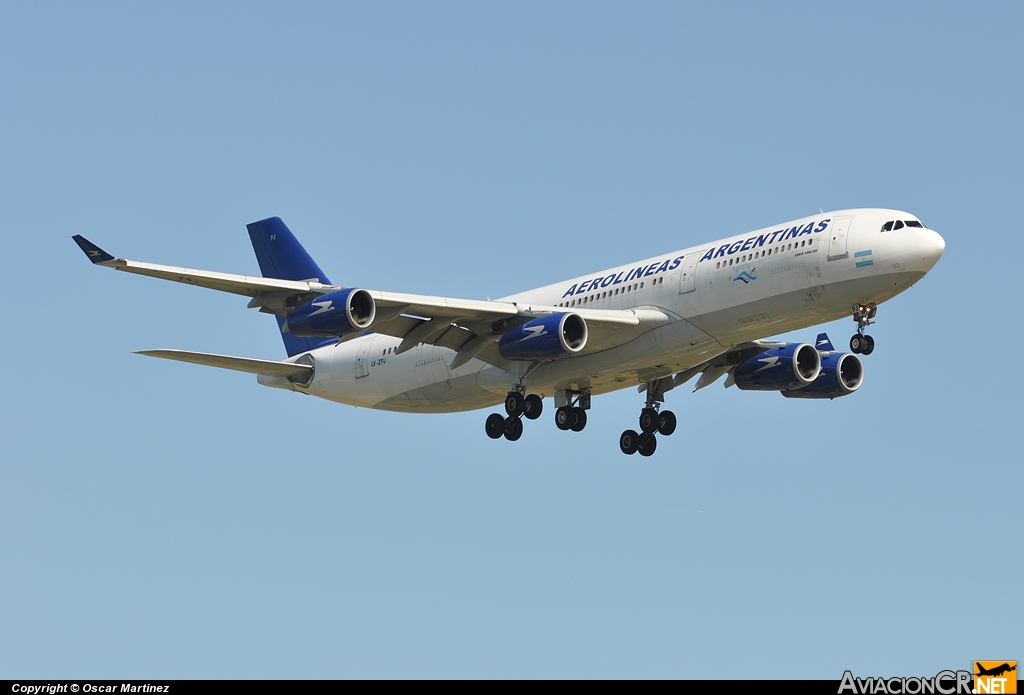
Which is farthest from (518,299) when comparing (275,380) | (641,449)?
(275,380)

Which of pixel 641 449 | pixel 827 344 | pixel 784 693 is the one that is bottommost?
pixel 784 693

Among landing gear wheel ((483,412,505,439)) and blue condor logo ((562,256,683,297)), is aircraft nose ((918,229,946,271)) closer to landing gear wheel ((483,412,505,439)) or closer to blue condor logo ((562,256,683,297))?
blue condor logo ((562,256,683,297))

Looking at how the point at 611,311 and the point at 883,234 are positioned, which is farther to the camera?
the point at 611,311

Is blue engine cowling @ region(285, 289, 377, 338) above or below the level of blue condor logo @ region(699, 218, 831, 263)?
below

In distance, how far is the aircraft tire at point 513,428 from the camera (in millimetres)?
46969

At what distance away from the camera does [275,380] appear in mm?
52969

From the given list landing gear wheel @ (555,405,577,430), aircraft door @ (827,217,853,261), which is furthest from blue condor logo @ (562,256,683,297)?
aircraft door @ (827,217,853,261)

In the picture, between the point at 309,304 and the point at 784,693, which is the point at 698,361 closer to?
the point at 309,304

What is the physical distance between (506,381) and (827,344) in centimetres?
1134

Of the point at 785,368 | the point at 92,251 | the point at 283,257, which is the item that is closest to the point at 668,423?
the point at 785,368

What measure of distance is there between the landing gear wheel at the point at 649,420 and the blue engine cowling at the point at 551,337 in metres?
7.72

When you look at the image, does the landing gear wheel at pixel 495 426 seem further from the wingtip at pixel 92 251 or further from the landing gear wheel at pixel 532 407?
the wingtip at pixel 92 251

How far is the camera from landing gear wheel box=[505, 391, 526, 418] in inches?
1825

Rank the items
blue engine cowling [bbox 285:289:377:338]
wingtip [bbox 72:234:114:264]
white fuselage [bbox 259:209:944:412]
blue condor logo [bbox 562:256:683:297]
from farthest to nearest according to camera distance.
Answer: blue condor logo [bbox 562:256:683:297], white fuselage [bbox 259:209:944:412], blue engine cowling [bbox 285:289:377:338], wingtip [bbox 72:234:114:264]
